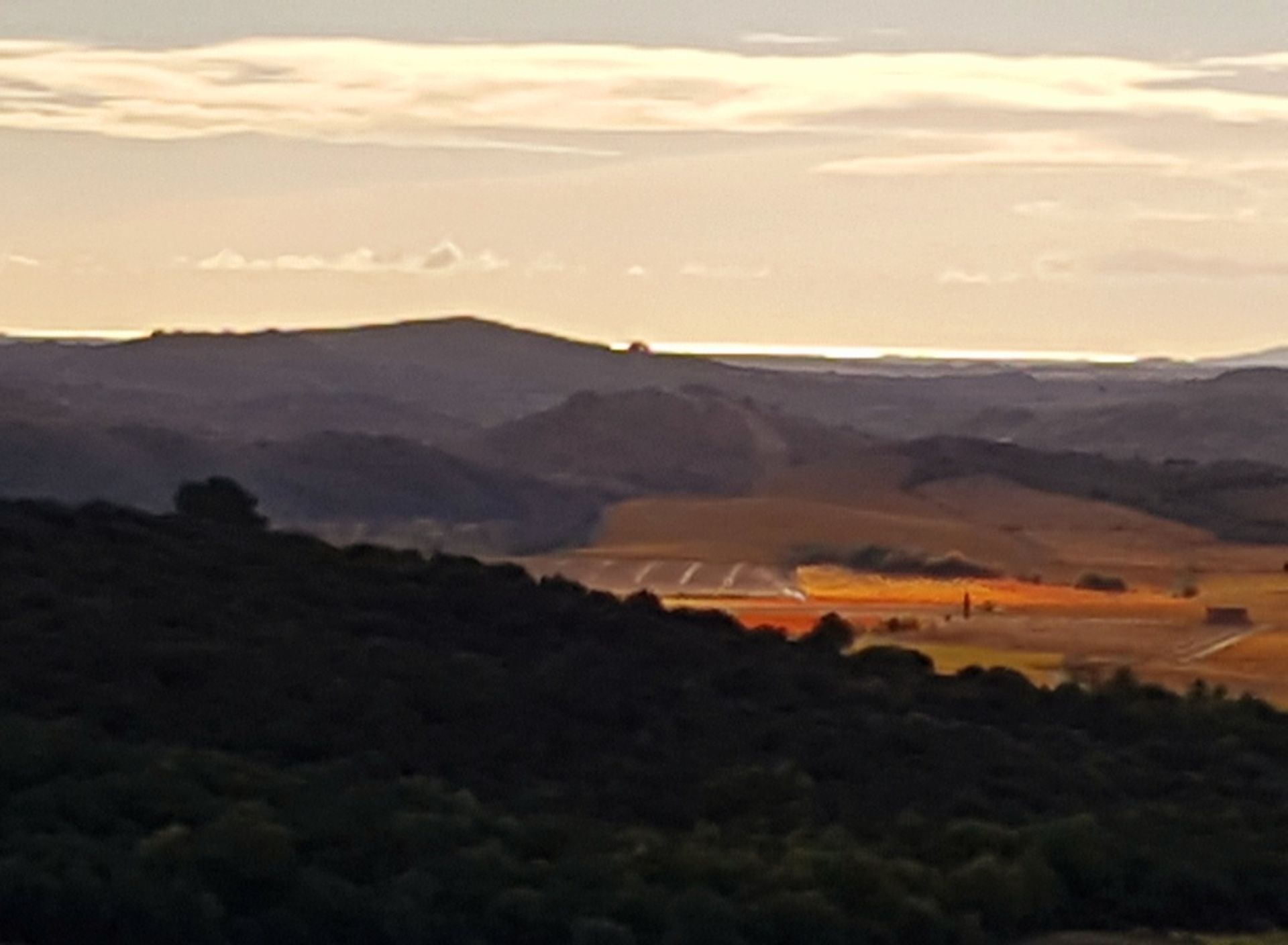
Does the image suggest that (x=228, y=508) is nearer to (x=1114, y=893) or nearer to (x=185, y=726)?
(x=185, y=726)

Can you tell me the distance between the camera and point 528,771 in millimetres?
25156

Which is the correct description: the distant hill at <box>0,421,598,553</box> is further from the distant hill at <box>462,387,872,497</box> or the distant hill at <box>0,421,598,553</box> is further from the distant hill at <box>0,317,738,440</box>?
the distant hill at <box>0,317,738,440</box>

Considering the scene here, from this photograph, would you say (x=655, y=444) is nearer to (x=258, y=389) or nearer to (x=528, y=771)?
(x=258, y=389)

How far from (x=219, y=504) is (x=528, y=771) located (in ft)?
39.4

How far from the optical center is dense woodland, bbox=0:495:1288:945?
1984 centimetres

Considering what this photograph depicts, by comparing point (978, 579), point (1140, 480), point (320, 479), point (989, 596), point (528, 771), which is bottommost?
point (528, 771)

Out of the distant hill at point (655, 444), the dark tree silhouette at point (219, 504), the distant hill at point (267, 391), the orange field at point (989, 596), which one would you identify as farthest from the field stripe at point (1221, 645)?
the distant hill at point (267, 391)

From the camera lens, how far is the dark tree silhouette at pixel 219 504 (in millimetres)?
35812

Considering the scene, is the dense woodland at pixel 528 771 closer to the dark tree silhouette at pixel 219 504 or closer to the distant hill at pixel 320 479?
the dark tree silhouette at pixel 219 504

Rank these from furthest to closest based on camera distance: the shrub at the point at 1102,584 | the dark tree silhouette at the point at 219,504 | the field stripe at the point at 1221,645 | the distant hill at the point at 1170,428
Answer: the distant hill at the point at 1170,428 → the shrub at the point at 1102,584 → the field stripe at the point at 1221,645 → the dark tree silhouette at the point at 219,504

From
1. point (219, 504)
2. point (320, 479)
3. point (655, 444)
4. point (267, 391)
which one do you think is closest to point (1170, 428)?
point (267, 391)

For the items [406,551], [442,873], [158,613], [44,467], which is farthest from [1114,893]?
[44,467]

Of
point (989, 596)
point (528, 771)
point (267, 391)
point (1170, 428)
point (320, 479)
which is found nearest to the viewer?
point (528, 771)

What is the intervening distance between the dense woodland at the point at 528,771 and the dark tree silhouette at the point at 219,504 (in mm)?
1427
